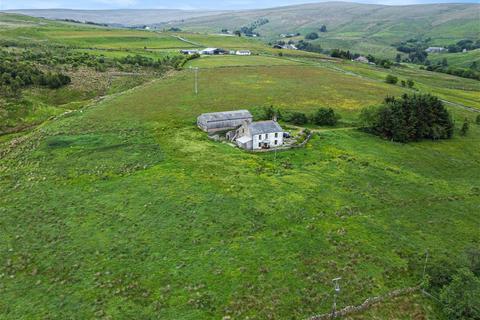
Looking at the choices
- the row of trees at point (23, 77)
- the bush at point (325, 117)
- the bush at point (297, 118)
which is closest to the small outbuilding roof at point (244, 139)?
the bush at point (297, 118)

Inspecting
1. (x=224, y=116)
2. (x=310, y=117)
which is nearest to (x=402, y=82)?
(x=310, y=117)

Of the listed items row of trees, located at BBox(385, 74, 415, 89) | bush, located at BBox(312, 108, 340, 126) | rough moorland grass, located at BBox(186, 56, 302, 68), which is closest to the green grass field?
bush, located at BBox(312, 108, 340, 126)

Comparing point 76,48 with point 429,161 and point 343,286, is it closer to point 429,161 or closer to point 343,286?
point 429,161

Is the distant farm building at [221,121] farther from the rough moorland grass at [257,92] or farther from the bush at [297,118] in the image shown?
the bush at [297,118]

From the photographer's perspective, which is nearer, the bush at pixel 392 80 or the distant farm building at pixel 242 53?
the bush at pixel 392 80

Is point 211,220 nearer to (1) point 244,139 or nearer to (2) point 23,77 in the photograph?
(1) point 244,139

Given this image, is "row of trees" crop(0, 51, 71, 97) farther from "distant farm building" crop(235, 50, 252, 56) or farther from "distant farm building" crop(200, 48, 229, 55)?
"distant farm building" crop(235, 50, 252, 56)
